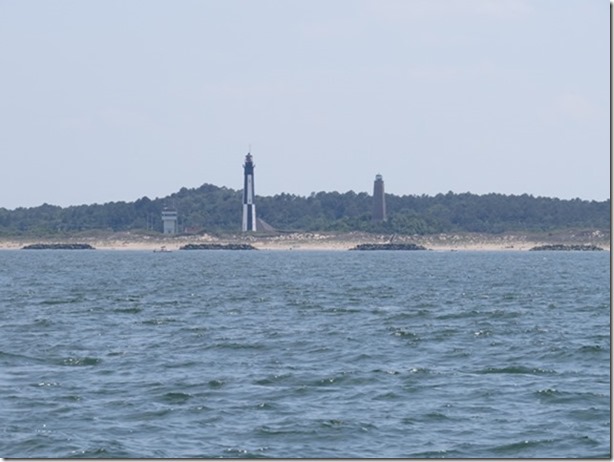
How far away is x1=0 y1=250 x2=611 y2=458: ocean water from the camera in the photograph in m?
21.0

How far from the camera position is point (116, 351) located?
3300cm

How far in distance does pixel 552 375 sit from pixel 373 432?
7.95 metres

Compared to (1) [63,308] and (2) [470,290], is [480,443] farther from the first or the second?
(2) [470,290]

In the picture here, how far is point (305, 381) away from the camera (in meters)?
27.3

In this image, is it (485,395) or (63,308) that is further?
(63,308)

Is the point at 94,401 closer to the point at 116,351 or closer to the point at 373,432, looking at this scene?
the point at 373,432

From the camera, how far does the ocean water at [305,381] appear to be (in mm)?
21047

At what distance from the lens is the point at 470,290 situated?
220 ft

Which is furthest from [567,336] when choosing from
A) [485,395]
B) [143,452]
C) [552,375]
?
[143,452]

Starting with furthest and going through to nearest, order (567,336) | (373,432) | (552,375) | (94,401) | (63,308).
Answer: (63,308) → (567,336) → (552,375) → (94,401) → (373,432)

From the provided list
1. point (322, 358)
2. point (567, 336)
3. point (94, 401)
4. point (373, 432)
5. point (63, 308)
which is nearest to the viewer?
point (373, 432)

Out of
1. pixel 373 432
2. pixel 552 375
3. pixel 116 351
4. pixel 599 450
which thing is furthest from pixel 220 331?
pixel 599 450

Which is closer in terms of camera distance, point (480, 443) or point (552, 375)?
point (480, 443)

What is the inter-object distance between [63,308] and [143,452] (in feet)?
100
